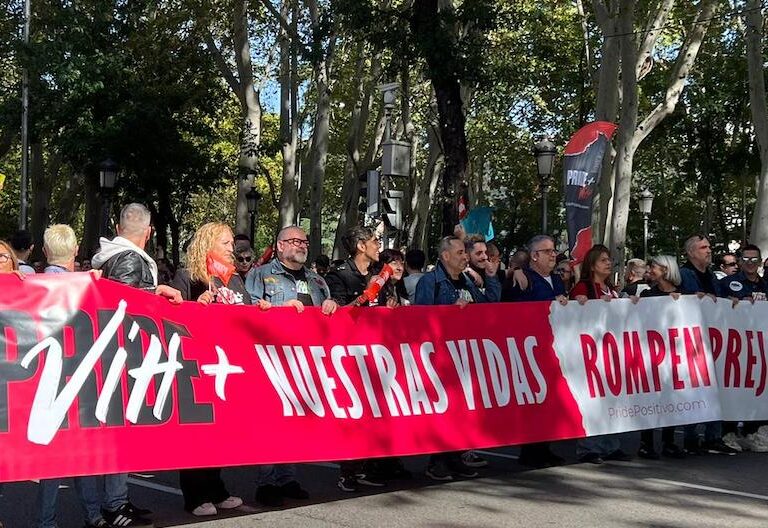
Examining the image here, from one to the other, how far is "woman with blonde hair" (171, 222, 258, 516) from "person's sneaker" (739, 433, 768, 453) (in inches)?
199

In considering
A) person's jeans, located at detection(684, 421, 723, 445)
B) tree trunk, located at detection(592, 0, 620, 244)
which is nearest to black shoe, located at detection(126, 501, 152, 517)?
person's jeans, located at detection(684, 421, 723, 445)

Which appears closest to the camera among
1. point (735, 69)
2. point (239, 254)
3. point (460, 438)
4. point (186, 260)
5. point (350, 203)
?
point (186, 260)

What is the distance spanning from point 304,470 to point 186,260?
259 cm

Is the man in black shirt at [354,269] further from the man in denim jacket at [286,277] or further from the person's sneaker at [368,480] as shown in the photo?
the person's sneaker at [368,480]

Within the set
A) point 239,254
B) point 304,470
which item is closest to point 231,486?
point 304,470

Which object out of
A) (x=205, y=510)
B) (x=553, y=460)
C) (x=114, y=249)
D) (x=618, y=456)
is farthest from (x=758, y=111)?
(x=114, y=249)

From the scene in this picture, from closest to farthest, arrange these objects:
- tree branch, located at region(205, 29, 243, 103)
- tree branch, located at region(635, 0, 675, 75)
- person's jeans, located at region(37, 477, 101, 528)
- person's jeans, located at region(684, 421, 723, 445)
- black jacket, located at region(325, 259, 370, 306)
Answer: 1. person's jeans, located at region(37, 477, 101, 528)
2. black jacket, located at region(325, 259, 370, 306)
3. person's jeans, located at region(684, 421, 723, 445)
4. tree branch, located at region(635, 0, 675, 75)
5. tree branch, located at region(205, 29, 243, 103)

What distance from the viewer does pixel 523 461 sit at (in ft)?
31.6

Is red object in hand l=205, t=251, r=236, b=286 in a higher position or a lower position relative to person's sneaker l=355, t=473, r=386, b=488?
higher

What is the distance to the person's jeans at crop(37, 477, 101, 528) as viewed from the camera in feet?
22.1

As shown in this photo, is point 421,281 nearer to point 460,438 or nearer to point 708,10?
point 460,438

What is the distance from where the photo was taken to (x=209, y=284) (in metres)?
7.70

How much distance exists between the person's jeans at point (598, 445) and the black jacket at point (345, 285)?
2306 mm

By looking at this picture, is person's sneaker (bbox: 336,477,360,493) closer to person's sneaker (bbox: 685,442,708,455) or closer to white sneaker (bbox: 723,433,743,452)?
person's sneaker (bbox: 685,442,708,455)
